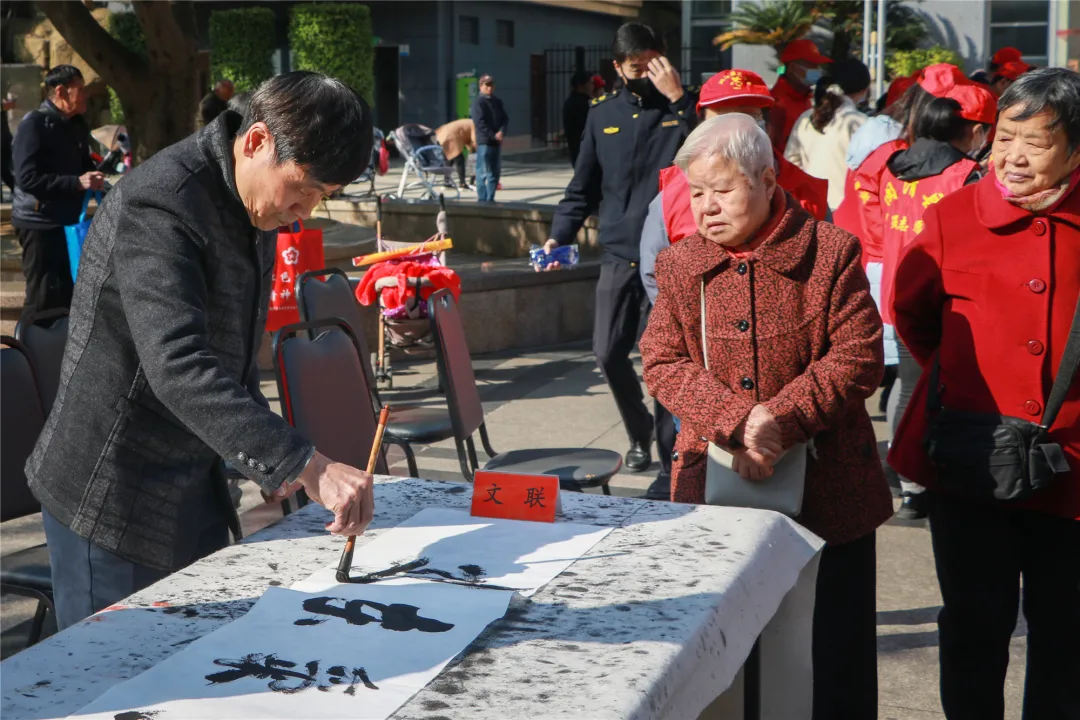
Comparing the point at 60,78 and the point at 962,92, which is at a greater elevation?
the point at 60,78

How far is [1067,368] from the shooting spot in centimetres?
262

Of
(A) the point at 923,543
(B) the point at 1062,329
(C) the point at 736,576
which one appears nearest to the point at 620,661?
(C) the point at 736,576

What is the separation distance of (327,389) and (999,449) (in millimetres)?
1755

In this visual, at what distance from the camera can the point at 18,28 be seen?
76.9 ft

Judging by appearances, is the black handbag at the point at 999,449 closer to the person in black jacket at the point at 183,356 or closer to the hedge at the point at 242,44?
the person in black jacket at the point at 183,356

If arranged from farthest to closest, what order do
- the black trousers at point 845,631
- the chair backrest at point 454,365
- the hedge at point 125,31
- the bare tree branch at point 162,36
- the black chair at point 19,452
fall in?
the hedge at point 125,31, the bare tree branch at point 162,36, the chair backrest at point 454,365, the black chair at point 19,452, the black trousers at point 845,631

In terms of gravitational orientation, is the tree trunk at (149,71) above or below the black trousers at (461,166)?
above

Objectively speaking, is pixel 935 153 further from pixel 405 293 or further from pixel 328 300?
pixel 405 293


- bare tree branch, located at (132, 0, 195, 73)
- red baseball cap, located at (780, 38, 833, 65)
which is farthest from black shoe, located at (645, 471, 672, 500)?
bare tree branch, located at (132, 0, 195, 73)

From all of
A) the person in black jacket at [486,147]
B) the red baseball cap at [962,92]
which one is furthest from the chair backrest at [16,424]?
the person in black jacket at [486,147]

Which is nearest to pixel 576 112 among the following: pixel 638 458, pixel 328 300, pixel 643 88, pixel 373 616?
pixel 643 88

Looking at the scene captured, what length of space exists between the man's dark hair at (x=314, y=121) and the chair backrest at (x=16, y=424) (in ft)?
5.18

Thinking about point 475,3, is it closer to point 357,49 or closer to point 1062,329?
point 357,49

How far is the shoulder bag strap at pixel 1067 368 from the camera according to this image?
2609 mm
